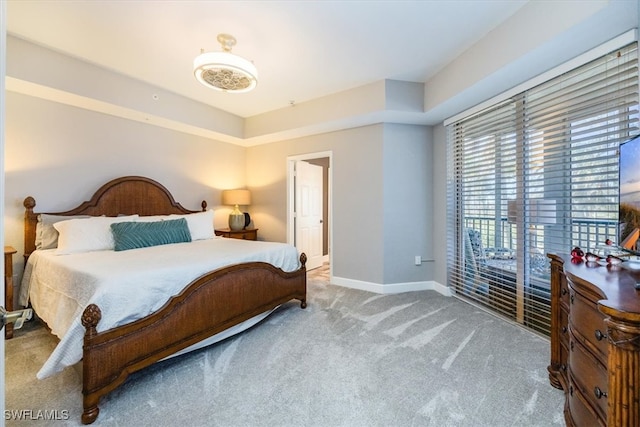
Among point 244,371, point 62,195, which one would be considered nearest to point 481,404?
point 244,371

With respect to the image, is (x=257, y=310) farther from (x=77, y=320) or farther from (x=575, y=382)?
(x=575, y=382)

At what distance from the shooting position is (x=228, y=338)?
8.07 feet

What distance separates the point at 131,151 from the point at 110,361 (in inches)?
111

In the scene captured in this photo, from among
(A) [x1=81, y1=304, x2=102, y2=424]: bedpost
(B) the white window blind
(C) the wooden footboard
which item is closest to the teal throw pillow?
(C) the wooden footboard

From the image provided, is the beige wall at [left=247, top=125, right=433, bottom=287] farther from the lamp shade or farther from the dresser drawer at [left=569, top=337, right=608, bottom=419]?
the dresser drawer at [left=569, top=337, right=608, bottom=419]

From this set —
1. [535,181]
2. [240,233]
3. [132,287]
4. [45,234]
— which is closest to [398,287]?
[535,181]

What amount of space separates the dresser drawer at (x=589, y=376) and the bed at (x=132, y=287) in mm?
2152

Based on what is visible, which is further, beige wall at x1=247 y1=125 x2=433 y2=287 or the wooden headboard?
beige wall at x1=247 y1=125 x2=433 y2=287

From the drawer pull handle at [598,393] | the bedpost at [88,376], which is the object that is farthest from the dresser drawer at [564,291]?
the bedpost at [88,376]

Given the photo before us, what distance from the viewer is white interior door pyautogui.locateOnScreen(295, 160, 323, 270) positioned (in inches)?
185

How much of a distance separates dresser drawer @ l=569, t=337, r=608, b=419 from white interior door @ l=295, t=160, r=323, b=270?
145 inches

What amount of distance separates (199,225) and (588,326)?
139 inches

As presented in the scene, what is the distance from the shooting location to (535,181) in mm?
2531

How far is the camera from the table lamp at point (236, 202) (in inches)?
176
